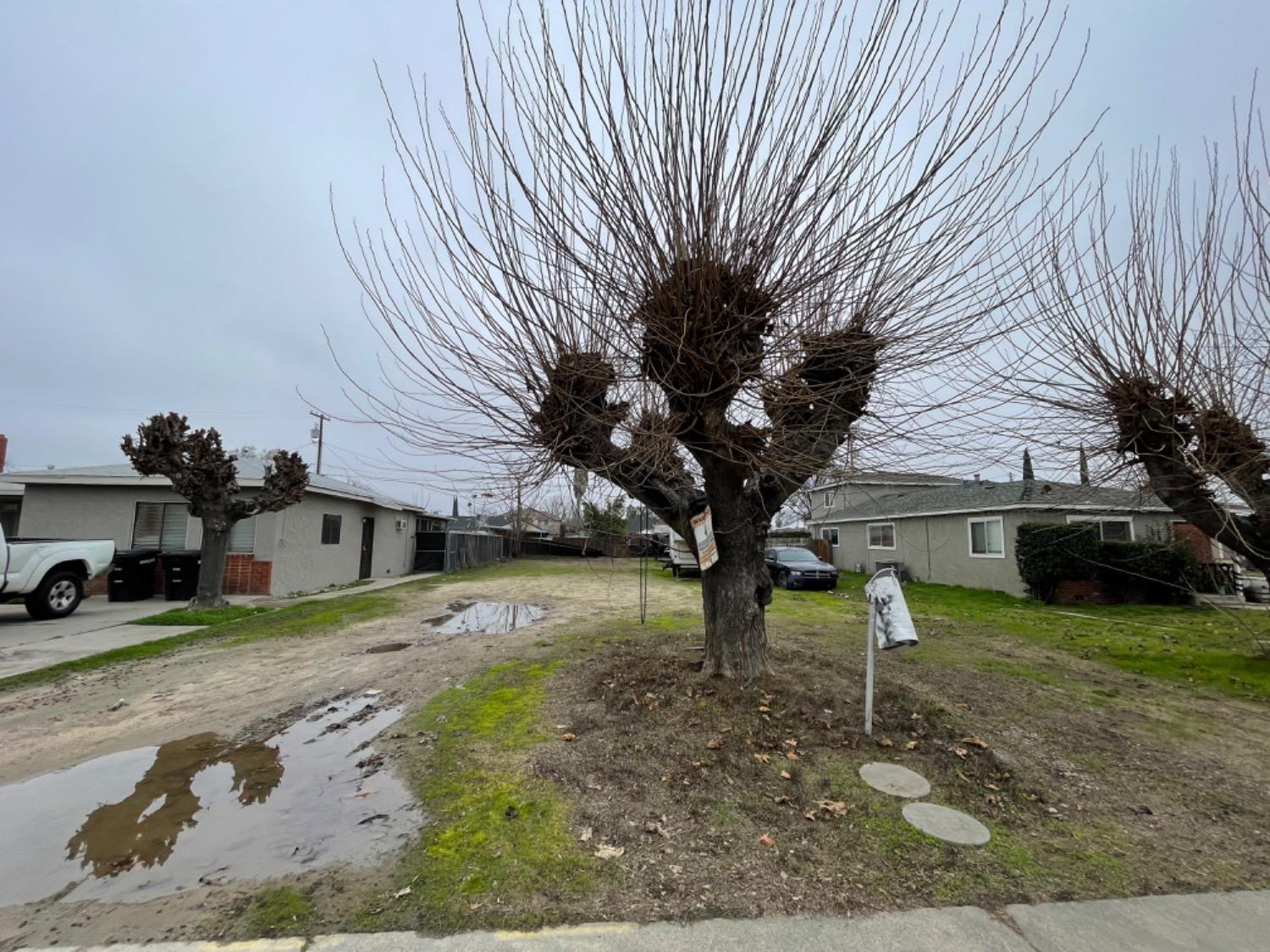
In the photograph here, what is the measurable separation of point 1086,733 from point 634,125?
5694 mm

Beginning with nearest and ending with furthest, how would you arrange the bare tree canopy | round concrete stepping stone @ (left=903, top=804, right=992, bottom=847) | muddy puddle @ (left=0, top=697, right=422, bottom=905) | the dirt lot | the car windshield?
the dirt lot < muddy puddle @ (left=0, top=697, right=422, bottom=905) < round concrete stepping stone @ (left=903, top=804, right=992, bottom=847) < the bare tree canopy < the car windshield

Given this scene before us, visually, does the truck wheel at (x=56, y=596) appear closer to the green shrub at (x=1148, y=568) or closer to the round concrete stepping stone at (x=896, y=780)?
the round concrete stepping stone at (x=896, y=780)

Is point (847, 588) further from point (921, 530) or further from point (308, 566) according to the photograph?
point (308, 566)

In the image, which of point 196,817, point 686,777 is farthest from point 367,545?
point 686,777

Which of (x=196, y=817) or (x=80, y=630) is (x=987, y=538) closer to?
(x=196, y=817)

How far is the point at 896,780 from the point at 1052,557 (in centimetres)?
1339

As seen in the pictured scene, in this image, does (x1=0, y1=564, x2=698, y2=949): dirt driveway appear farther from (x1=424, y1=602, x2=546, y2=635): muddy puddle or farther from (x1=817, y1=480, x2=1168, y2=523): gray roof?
(x1=817, y1=480, x2=1168, y2=523): gray roof

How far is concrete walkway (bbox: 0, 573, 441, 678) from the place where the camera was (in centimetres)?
709

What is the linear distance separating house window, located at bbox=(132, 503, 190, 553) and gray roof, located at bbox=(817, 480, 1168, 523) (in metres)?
14.9

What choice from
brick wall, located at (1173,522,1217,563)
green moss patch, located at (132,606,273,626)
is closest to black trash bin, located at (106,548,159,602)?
green moss patch, located at (132,606,273,626)

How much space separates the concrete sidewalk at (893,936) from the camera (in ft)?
7.09

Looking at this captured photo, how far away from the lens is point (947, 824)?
311cm

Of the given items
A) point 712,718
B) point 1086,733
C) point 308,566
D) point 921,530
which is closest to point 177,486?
point 308,566

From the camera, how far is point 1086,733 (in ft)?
15.0
